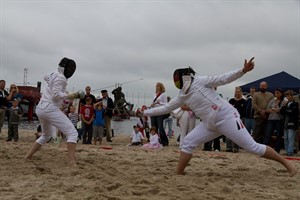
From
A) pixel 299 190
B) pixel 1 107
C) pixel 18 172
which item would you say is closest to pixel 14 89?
pixel 1 107

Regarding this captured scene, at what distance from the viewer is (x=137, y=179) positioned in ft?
18.5

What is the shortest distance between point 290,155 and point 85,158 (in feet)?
18.9

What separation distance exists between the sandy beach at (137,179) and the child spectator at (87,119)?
14.3 feet

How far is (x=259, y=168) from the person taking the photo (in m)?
7.41

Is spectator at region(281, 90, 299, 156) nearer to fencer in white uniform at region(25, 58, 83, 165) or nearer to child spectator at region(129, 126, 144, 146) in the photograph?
child spectator at region(129, 126, 144, 146)

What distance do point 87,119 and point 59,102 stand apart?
552cm

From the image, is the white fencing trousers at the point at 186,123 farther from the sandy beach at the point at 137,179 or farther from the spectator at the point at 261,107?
the sandy beach at the point at 137,179

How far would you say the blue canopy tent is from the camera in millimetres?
13954

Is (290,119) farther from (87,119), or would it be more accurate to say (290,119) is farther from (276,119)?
(87,119)

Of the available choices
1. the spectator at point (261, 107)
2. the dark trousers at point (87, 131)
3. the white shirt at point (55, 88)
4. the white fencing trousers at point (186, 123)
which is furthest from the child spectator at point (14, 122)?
the spectator at point (261, 107)

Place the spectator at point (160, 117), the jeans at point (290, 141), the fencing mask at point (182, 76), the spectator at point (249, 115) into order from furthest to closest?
the spectator at point (249, 115) < the spectator at point (160, 117) < the jeans at point (290, 141) < the fencing mask at point (182, 76)

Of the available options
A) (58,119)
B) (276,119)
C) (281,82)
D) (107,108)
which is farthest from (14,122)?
(281,82)

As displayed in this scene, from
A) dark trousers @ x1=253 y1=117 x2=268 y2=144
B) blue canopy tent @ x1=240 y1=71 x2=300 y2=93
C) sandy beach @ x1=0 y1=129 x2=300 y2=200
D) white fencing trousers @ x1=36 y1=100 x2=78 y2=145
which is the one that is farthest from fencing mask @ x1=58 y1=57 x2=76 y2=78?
blue canopy tent @ x1=240 y1=71 x2=300 y2=93

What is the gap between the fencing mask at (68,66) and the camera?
7066 millimetres
